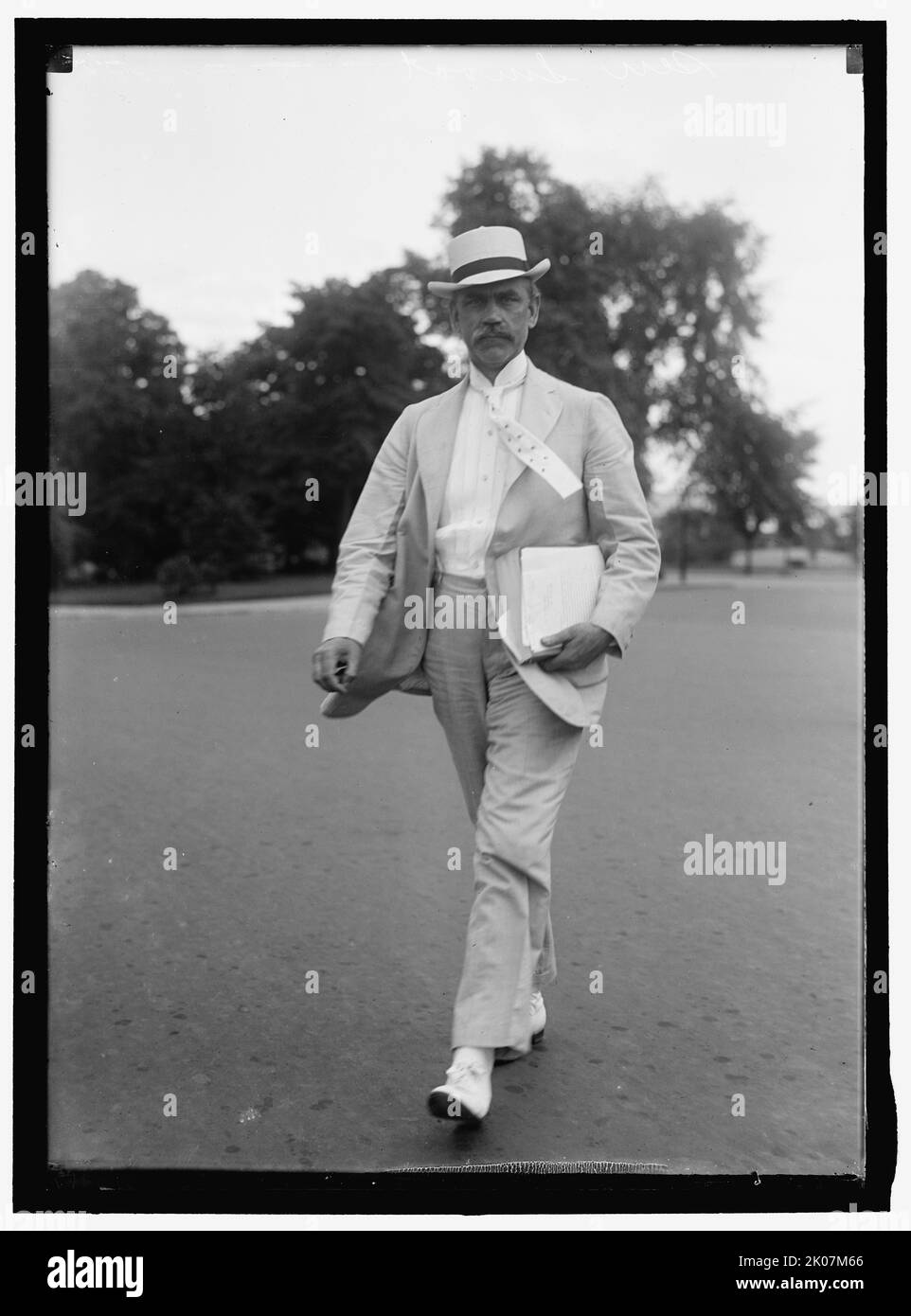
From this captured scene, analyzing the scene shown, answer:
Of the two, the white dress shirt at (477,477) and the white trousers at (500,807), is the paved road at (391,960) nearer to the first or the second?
the white trousers at (500,807)

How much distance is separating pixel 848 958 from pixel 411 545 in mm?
1921

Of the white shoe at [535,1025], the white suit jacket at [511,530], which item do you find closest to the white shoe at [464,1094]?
the white shoe at [535,1025]

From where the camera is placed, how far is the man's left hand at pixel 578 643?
3355 millimetres

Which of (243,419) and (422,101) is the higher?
(422,101)

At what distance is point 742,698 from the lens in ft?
32.4

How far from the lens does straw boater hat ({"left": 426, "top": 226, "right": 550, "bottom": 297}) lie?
3.41m

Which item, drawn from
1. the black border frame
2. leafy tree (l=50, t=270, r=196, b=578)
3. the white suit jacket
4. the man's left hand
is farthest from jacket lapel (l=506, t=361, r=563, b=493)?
leafy tree (l=50, t=270, r=196, b=578)

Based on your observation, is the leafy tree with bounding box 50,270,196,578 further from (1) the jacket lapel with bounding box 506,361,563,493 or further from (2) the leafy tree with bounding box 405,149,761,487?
(1) the jacket lapel with bounding box 506,361,563,493

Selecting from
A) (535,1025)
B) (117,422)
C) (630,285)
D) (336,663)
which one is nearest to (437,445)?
(336,663)

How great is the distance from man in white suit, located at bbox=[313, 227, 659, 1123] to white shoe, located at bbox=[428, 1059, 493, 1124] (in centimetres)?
11
